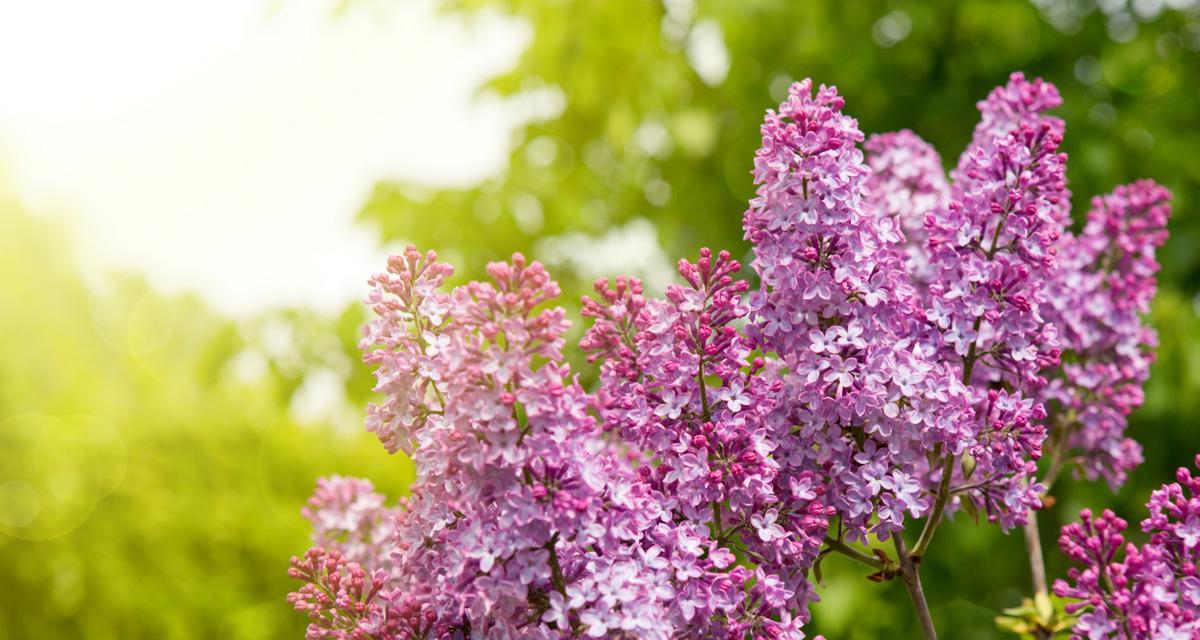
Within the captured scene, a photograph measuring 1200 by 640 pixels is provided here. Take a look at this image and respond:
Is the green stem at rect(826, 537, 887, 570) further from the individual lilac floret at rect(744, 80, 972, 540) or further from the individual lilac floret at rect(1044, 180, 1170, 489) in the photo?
the individual lilac floret at rect(1044, 180, 1170, 489)

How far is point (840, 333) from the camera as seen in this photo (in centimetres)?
153

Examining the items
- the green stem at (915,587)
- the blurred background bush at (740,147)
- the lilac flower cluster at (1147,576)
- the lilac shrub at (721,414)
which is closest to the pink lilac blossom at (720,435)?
the lilac shrub at (721,414)

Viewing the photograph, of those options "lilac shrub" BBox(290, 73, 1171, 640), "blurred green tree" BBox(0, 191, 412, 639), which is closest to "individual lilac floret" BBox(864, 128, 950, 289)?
"lilac shrub" BBox(290, 73, 1171, 640)

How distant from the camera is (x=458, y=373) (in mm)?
1378

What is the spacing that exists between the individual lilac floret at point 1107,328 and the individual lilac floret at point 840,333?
699mm

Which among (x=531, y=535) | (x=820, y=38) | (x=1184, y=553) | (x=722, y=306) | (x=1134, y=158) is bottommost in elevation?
(x=1184, y=553)

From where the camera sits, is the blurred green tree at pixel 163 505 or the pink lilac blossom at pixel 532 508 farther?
the blurred green tree at pixel 163 505

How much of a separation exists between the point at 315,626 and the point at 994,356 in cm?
107

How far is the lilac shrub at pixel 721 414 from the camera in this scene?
1366 mm

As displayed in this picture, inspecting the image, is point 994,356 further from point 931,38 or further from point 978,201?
point 931,38

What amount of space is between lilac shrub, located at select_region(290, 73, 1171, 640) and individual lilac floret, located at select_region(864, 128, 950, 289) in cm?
18

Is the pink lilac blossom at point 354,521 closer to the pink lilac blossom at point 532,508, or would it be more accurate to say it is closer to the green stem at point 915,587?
the pink lilac blossom at point 532,508

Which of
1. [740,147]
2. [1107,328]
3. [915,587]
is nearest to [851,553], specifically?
[915,587]

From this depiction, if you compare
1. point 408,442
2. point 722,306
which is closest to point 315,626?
point 408,442
